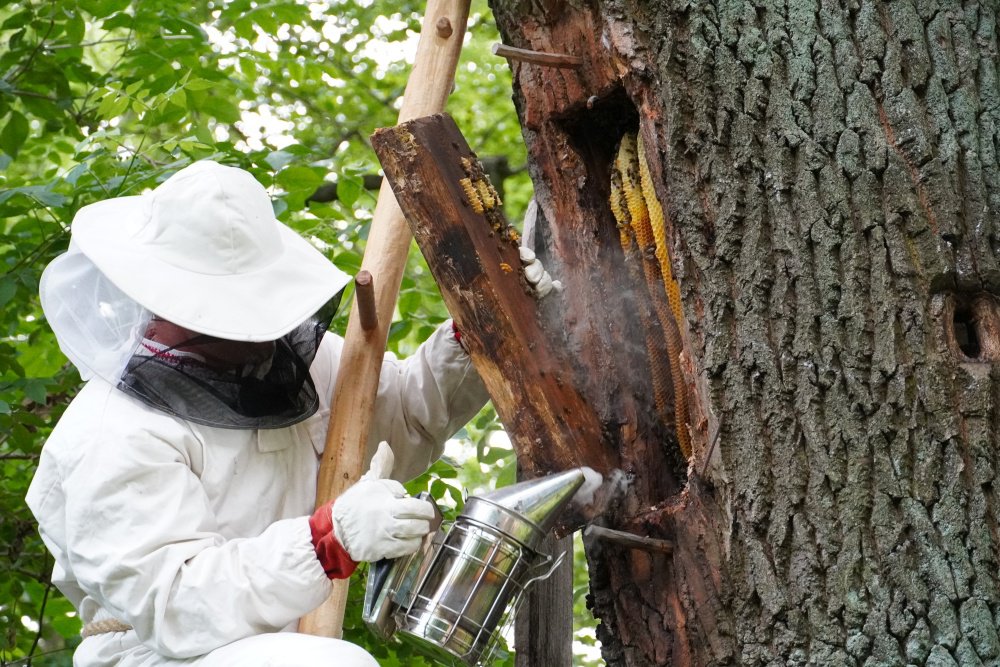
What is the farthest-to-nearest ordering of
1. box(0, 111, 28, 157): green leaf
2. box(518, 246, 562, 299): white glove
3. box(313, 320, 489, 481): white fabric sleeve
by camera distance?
box(0, 111, 28, 157): green leaf → box(313, 320, 489, 481): white fabric sleeve → box(518, 246, 562, 299): white glove

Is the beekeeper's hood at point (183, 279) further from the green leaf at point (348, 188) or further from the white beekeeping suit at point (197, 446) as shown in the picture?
the green leaf at point (348, 188)

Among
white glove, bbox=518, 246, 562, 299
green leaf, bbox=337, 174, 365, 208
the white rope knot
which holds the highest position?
white glove, bbox=518, 246, 562, 299

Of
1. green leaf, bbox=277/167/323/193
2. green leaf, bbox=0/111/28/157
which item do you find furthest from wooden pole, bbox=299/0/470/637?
green leaf, bbox=0/111/28/157

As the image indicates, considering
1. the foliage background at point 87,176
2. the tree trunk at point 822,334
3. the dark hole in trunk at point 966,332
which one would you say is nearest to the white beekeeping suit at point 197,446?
the tree trunk at point 822,334

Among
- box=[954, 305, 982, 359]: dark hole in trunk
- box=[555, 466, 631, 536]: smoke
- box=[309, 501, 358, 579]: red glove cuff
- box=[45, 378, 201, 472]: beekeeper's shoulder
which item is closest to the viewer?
A: box=[954, 305, 982, 359]: dark hole in trunk

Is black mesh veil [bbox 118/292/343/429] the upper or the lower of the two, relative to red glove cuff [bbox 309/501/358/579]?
upper

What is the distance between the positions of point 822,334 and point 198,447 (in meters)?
1.50

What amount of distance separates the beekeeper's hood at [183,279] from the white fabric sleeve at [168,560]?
0.67 feet

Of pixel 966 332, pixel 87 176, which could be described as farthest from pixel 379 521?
pixel 87 176

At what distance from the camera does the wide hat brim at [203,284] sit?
7.74 feet

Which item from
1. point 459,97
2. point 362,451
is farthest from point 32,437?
point 459,97

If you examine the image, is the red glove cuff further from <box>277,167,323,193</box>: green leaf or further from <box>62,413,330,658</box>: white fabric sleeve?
<box>277,167,323,193</box>: green leaf

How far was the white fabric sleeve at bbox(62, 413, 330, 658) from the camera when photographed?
2.20 metres

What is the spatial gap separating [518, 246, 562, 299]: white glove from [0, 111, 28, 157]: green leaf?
8.13 ft
